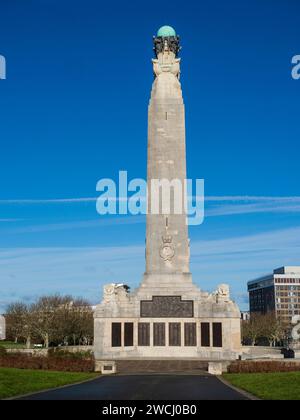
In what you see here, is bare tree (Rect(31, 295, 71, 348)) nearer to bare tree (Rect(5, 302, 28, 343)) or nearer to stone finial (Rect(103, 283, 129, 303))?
bare tree (Rect(5, 302, 28, 343))

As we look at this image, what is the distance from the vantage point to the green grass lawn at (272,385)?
2092cm

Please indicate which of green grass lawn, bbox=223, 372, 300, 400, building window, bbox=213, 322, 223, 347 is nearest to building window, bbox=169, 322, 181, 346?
building window, bbox=213, 322, 223, 347

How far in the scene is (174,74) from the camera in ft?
197

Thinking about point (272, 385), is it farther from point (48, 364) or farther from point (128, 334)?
point (128, 334)

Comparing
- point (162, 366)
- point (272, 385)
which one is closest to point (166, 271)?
Result: point (162, 366)

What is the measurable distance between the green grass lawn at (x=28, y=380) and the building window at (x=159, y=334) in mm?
→ 20122

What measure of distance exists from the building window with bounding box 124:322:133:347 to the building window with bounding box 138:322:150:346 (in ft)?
2.59

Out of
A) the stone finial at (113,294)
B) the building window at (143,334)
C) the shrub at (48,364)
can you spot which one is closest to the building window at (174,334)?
the building window at (143,334)

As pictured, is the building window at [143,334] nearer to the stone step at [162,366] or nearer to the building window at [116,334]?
the building window at [116,334]

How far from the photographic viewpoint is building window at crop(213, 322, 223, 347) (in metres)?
50.9

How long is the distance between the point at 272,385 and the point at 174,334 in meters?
27.3
